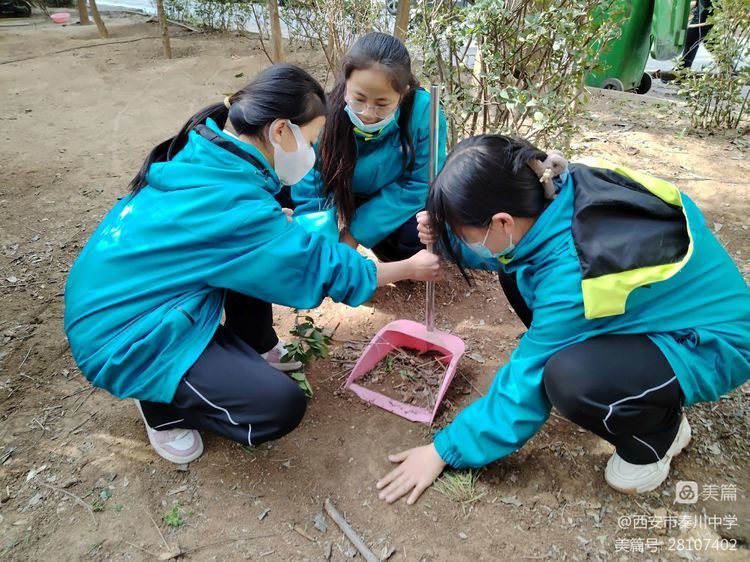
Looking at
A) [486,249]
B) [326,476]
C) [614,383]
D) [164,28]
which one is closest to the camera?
[614,383]

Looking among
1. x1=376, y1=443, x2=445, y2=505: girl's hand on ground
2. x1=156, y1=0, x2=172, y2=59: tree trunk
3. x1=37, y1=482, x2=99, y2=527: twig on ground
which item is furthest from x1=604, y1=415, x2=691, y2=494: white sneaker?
x1=156, y1=0, x2=172, y2=59: tree trunk

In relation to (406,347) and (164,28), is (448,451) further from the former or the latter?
(164,28)

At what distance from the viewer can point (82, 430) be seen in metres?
1.86

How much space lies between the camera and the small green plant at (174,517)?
1576mm

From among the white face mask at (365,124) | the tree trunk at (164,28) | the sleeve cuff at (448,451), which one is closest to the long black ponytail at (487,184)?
the sleeve cuff at (448,451)

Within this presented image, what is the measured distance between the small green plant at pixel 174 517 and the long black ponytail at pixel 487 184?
3.69 feet

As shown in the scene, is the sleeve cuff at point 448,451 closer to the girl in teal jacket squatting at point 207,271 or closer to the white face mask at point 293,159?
the girl in teal jacket squatting at point 207,271

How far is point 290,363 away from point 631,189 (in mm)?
1311

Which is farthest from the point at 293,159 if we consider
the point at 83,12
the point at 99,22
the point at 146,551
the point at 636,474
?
the point at 83,12

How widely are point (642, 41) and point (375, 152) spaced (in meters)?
5.34

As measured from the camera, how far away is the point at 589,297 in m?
1.25

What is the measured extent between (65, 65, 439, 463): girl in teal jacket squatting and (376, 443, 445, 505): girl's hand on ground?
34cm

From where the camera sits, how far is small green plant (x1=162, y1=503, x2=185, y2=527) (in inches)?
62.1

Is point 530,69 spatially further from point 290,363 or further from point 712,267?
point 290,363
